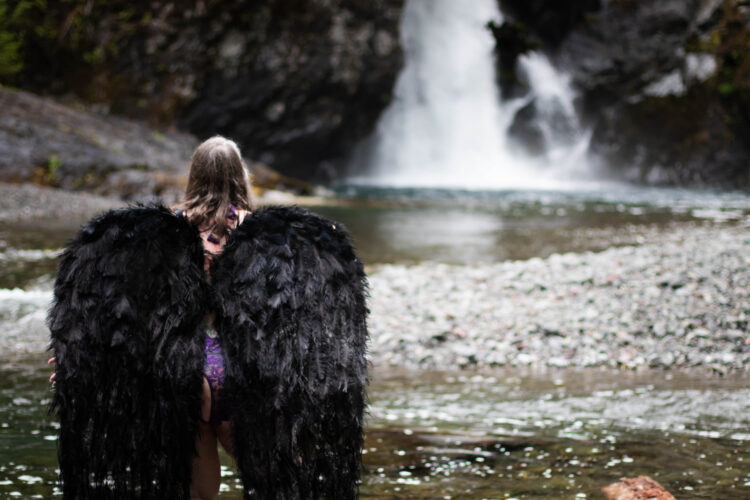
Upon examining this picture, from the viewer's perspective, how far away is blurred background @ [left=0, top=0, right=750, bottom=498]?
4938mm

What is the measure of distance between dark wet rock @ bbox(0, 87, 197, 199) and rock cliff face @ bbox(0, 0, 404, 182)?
288cm

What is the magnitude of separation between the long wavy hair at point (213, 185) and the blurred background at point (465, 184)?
6.65 feet

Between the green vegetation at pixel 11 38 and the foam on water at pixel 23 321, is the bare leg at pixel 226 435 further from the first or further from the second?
the green vegetation at pixel 11 38

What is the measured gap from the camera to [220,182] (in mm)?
2729

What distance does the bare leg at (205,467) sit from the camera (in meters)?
2.73

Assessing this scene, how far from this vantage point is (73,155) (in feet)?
62.8

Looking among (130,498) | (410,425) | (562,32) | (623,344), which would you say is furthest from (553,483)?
(562,32)

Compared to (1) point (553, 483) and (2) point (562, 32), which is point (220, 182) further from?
(2) point (562, 32)

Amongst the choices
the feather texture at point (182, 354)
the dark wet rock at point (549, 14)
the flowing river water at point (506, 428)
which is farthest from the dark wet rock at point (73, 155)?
the dark wet rock at point (549, 14)

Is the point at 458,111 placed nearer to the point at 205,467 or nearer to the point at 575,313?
the point at 575,313

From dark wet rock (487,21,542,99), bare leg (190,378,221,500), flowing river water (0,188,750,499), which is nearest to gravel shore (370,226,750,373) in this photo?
flowing river water (0,188,750,499)

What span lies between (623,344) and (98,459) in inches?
228

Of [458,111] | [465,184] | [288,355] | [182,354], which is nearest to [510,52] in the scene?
[458,111]

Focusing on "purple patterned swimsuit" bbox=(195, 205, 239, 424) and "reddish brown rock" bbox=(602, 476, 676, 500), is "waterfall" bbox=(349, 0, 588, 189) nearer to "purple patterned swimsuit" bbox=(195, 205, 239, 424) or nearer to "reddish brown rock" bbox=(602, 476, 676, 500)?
"reddish brown rock" bbox=(602, 476, 676, 500)
